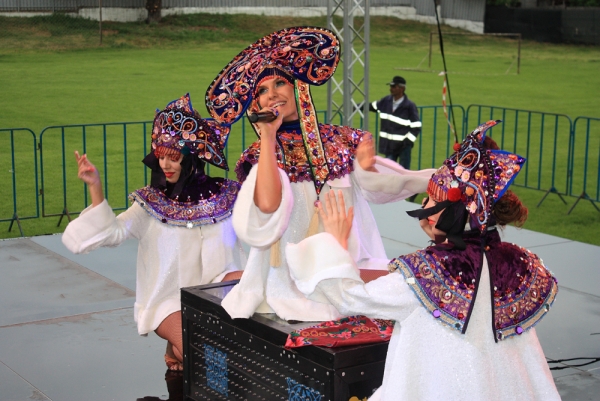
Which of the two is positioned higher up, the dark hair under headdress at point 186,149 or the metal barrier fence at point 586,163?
the dark hair under headdress at point 186,149

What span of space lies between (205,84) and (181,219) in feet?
54.2

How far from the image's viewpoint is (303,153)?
12.8 feet

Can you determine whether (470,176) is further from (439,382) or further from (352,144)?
(352,144)

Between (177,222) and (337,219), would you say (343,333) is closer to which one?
(337,219)

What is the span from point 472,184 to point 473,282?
1.07ft

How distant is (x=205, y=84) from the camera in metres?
20.8

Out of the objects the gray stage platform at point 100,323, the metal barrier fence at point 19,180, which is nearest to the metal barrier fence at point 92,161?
the metal barrier fence at point 19,180

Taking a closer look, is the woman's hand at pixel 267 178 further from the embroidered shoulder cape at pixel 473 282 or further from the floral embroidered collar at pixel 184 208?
the floral embroidered collar at pixel 184 208

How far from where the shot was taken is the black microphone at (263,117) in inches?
138

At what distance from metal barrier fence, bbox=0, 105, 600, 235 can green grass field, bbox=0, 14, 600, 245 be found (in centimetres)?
4

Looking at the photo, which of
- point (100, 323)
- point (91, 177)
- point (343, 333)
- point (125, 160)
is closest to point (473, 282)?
point (343, 333)

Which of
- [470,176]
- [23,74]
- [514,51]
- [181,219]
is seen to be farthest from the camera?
[514,51]

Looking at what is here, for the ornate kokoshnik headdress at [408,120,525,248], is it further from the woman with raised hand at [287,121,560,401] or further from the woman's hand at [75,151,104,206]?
the woman's hand at [75,151,104,206]

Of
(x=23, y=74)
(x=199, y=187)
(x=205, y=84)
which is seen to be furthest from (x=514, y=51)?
(x=199, y=187)
